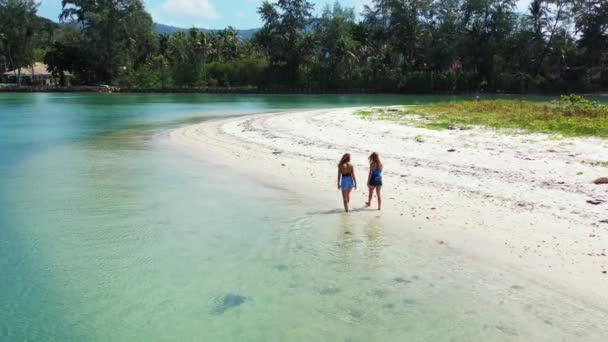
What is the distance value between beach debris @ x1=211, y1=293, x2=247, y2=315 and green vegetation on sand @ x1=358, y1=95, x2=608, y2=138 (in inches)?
665

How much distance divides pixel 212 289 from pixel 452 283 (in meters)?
3.91

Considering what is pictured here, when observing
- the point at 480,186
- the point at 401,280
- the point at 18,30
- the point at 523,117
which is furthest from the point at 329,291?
the point at 18,30

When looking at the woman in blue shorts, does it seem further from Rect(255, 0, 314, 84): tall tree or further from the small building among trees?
the small building among trees

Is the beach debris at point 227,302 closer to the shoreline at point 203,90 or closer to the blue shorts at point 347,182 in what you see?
the blue shorts at point 347,182

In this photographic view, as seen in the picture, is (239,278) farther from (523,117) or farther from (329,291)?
(523,117)

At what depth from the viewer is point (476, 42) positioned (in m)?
88.0

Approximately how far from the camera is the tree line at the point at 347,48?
83312 mm

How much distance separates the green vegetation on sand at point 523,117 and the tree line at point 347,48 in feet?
182

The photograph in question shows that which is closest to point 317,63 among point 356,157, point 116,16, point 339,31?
point 339,31

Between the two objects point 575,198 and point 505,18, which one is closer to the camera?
point 575,198

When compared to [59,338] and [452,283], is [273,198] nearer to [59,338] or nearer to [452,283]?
[452,283]

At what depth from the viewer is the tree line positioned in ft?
273

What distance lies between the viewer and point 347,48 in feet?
302

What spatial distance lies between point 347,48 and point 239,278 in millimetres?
86682
